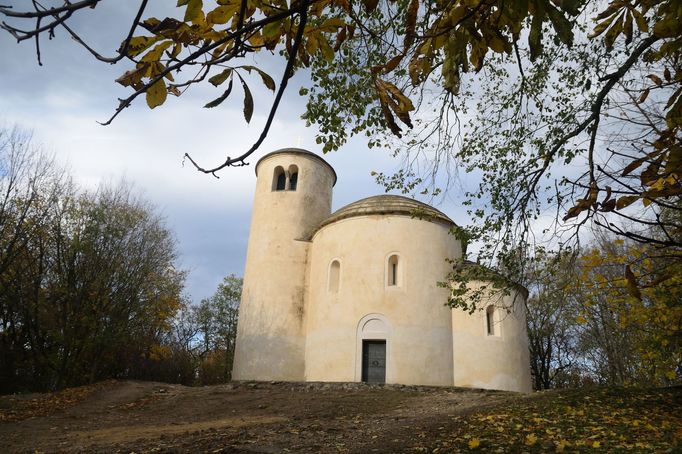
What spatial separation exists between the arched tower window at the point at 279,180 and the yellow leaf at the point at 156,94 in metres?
19.7

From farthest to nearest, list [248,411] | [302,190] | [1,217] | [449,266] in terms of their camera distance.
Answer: [302,190], [449,266], [1,217], [248,411]

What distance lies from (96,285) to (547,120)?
16.9 meters

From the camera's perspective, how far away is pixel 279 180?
885 inches

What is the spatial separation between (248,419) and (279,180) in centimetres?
1366

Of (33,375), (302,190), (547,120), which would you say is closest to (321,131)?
(547,120)

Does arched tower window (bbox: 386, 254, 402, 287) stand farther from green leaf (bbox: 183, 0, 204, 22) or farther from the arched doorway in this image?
green leaf (bbox: 183, 0, 204, 22)

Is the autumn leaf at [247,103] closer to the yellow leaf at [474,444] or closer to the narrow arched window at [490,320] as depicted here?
the yellow leaf at [474,444]

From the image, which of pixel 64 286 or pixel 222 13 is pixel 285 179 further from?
pixel 222 13

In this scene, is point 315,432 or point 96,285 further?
point 96,285

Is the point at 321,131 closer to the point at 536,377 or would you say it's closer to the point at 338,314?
the point at 338,314

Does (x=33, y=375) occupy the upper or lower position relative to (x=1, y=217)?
lower

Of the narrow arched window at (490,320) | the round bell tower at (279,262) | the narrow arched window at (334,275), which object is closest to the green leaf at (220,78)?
the narrow arched window at (334,275)

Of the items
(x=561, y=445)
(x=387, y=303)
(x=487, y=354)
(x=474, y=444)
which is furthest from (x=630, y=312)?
(x=387, y=303)

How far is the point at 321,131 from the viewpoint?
22.1 ft
